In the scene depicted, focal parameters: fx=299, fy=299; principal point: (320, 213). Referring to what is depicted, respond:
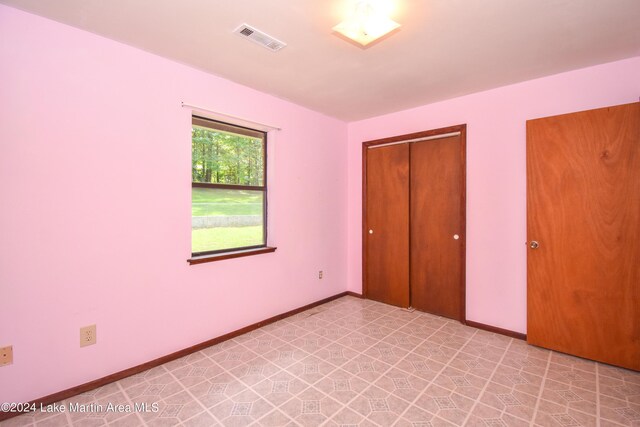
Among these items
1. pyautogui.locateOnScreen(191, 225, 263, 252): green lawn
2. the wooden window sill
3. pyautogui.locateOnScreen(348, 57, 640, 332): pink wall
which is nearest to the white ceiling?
pyautogui.locateOnScreen(348, 57, 640, 332): pink wall

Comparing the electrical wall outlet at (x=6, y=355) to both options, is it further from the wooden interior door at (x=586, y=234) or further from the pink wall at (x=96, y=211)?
the wooden interior door at (x=586, y=234)

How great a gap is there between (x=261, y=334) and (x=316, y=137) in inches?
94.3

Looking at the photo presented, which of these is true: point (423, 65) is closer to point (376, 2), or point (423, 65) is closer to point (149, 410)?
point (376, 2)

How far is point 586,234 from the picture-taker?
2.47m

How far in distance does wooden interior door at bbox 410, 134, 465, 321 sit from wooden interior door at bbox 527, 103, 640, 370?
2.32 feet

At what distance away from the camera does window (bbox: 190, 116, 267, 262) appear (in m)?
2.77

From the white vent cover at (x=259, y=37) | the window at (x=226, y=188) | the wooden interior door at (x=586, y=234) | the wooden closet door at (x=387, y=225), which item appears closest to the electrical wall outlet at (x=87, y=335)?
the window at (x=226, y=188)

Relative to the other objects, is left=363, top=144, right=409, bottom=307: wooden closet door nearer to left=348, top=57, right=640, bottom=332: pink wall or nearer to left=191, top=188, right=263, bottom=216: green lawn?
left=348, top=57, right=640, bottom=332: pink wall

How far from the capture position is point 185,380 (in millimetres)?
2186

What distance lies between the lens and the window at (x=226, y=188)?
9.09 feet

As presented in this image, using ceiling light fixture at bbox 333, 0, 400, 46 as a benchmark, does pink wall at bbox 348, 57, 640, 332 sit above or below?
below

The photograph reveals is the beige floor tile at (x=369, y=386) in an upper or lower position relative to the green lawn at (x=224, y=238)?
lower

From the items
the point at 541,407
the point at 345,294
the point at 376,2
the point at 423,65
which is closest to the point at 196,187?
the point at 376,2

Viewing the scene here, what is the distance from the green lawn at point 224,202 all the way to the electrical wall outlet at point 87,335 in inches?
43.7
